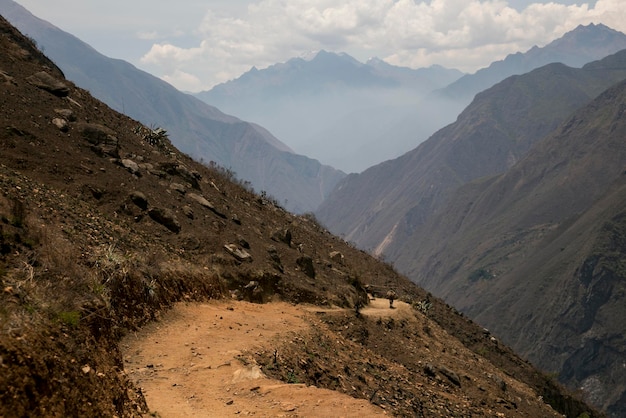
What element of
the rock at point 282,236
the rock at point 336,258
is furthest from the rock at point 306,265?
the rock at point 336,258

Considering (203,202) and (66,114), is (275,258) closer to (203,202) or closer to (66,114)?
(203,202)

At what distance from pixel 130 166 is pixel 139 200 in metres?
3.77

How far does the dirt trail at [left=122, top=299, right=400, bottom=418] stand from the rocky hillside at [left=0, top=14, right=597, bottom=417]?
2.27 feet

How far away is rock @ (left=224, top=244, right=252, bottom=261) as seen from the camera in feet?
71.1

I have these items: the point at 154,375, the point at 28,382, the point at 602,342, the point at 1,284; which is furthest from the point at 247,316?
the point at 602,342

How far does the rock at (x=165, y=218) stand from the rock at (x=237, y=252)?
2.28 meters

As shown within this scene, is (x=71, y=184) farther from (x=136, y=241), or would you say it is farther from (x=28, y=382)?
(x=28, y=382)

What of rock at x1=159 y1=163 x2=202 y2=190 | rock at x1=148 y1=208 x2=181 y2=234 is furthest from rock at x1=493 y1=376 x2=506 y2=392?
rock at x1=159 y1=163 x2=202 y2=190

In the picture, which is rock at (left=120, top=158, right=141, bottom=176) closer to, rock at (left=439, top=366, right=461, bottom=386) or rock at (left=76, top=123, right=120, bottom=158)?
rock at (left=76, top=123, right=120, bottom=158)

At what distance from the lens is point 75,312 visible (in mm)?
9125

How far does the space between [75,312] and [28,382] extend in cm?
250

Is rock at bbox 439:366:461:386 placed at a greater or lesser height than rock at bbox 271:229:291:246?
lesser

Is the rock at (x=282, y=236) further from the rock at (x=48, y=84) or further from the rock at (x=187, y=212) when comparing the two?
the rock at (x=48, y=84)

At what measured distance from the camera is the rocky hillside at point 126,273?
26.5ft
